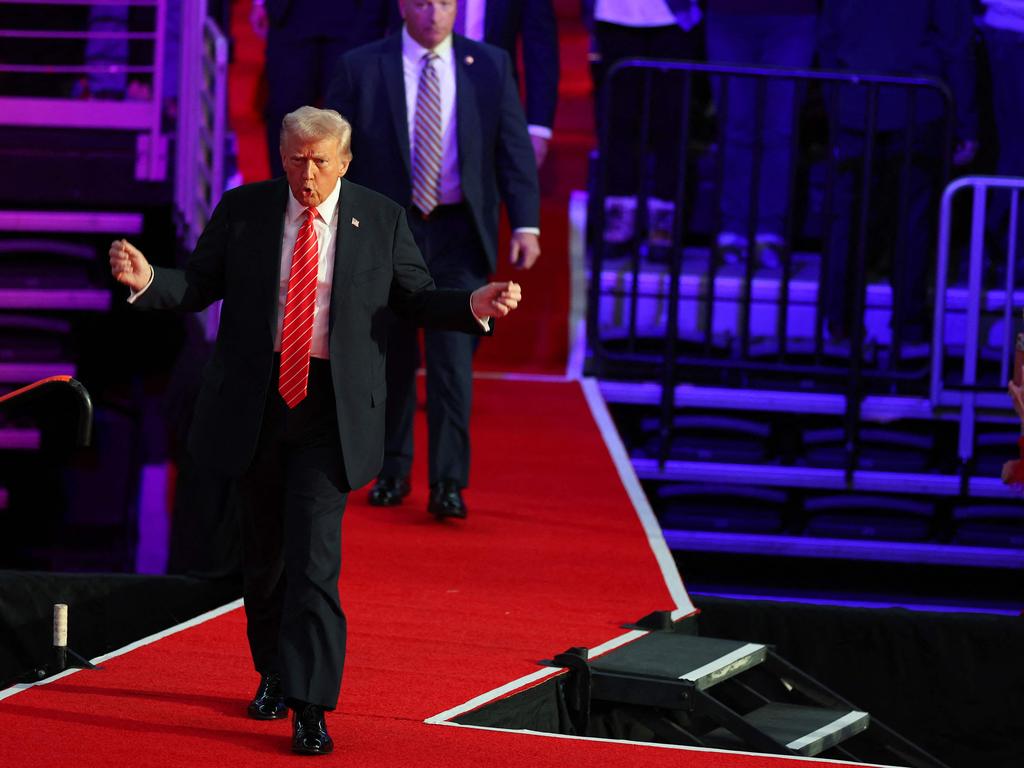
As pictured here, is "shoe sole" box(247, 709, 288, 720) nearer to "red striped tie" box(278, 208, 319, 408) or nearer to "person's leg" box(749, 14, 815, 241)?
"red striped tie" box(278, 208, 319, 408)

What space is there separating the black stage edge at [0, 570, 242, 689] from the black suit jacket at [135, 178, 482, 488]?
1460 millimetres

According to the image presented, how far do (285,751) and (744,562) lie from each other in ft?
14.2

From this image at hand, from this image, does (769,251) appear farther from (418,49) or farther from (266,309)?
(266,309)

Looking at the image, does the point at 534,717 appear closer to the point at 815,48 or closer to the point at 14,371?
the point at 14,371

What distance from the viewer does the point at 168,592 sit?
17.5ft

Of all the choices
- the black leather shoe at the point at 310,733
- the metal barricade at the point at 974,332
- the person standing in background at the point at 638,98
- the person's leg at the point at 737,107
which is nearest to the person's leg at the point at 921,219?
the metal barricade at the point at 974,332

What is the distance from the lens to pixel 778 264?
8383 mm

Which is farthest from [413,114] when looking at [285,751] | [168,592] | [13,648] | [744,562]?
[744,562]

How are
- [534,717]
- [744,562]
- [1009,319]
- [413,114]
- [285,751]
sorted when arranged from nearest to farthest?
[285,751]
[534,717]
[413,114]
[1009,319]
[744,562]

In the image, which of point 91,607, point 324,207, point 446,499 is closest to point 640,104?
point 446,499

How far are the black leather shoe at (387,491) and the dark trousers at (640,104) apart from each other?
8.48 ft

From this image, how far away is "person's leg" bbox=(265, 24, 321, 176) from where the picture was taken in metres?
7.15

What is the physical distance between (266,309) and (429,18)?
1.97 meters

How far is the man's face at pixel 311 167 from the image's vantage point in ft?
12.2
